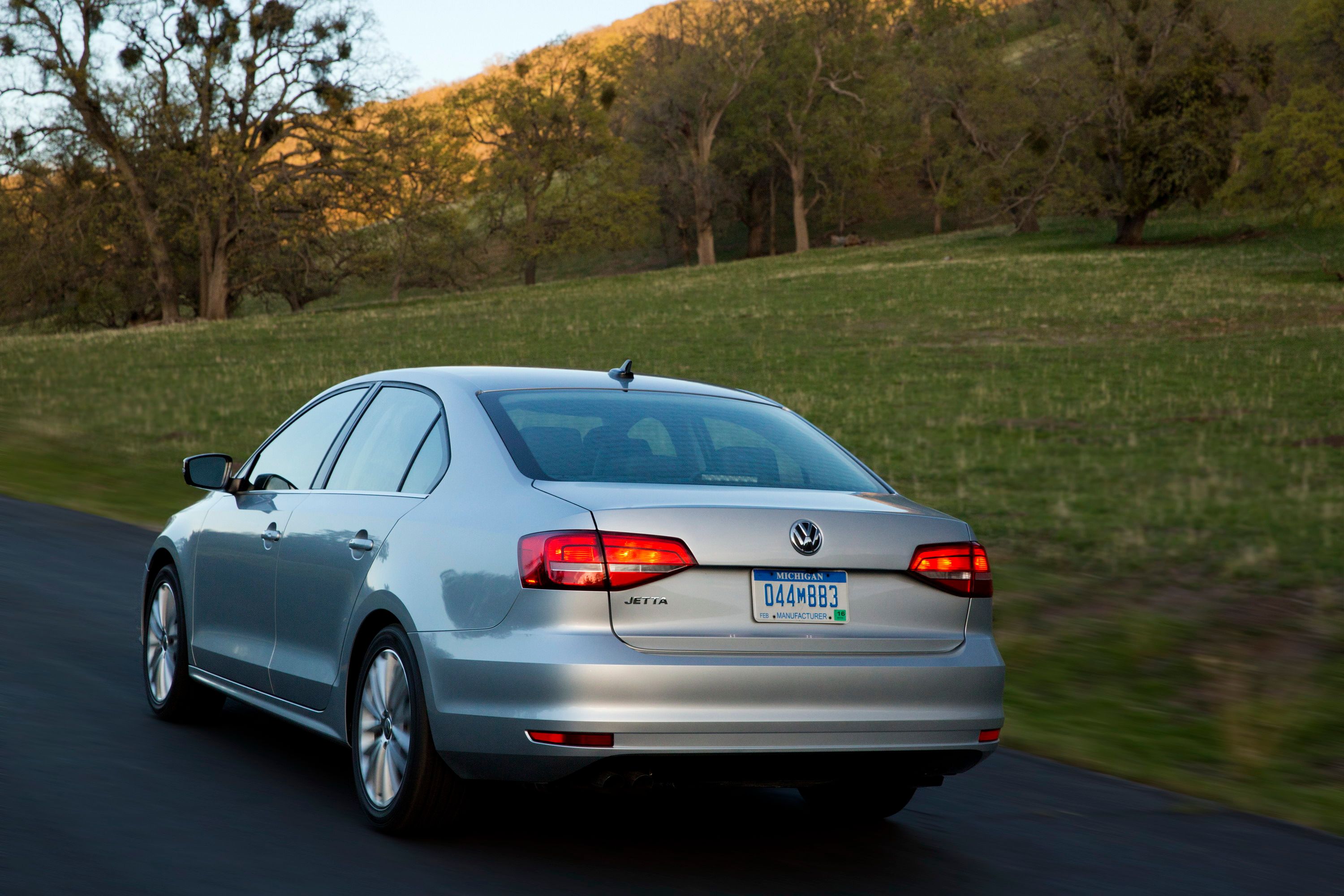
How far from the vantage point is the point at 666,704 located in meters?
4.50

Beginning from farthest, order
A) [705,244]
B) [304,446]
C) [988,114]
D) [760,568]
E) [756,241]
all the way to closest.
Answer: [756,241], [705,244], [988,114], [304,446], [760,568]

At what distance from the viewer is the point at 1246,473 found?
16688mm

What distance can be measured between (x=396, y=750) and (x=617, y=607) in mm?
1040

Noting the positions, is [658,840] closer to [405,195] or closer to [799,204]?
[405,195]

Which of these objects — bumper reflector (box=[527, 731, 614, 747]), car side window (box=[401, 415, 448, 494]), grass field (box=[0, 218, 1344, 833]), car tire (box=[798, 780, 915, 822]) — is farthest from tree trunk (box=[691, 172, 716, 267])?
bumper reflector (box=[527, 731, 614, 747])

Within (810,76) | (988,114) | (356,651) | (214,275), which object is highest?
(810,76)

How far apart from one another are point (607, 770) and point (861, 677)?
0.83m

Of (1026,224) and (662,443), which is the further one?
(1026,224)

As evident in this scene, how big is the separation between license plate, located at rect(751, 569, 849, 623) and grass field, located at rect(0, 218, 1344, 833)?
270 cm

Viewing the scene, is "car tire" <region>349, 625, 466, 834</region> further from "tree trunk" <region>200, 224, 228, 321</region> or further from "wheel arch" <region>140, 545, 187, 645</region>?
"tree trunk" <region>200, 224, 228, 321</region>

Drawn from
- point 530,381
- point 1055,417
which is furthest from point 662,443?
point 1055,417

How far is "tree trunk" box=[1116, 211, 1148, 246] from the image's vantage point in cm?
5791

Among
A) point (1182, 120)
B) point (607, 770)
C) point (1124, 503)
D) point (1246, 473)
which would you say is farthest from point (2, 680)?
point (1182, 120)

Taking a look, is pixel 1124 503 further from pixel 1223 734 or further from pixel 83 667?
pixel 83 667
